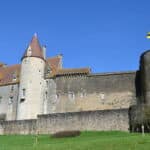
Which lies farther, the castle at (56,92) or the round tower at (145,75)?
the round tower at (145,75)

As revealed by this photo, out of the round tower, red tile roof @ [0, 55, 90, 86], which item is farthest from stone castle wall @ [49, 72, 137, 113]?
the round tower

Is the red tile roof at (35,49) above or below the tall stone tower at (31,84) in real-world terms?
above

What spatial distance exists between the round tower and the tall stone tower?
15.4 meters

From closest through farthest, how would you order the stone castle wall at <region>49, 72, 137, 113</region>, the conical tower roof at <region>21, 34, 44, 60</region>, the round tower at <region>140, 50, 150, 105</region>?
the round tower at <region>140, 50, 150, 105</region> < the stone castle wall at <region>49, 72, 137, 113</region> < the conical tower roof at <region>21, 34, 44, 60</region>

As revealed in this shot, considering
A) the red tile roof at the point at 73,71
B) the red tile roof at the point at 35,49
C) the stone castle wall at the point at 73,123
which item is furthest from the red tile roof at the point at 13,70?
the stone castle wall at the point at 73,123

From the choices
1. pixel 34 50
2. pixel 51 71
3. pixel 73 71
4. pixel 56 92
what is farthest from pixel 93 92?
pixel 34 50

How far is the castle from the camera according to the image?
49.1m

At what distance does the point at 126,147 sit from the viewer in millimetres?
24891

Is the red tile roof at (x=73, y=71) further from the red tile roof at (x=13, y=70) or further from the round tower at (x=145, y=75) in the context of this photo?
the round tower at (x=145, y=75)

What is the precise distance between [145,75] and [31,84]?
658 inches

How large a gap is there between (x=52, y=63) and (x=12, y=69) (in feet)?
23.5

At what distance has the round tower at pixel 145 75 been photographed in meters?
49.6

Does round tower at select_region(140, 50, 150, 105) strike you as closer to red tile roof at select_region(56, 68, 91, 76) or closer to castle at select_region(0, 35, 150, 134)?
castle at select_region(0, 35, 150, 134)

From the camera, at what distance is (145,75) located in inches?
2004
